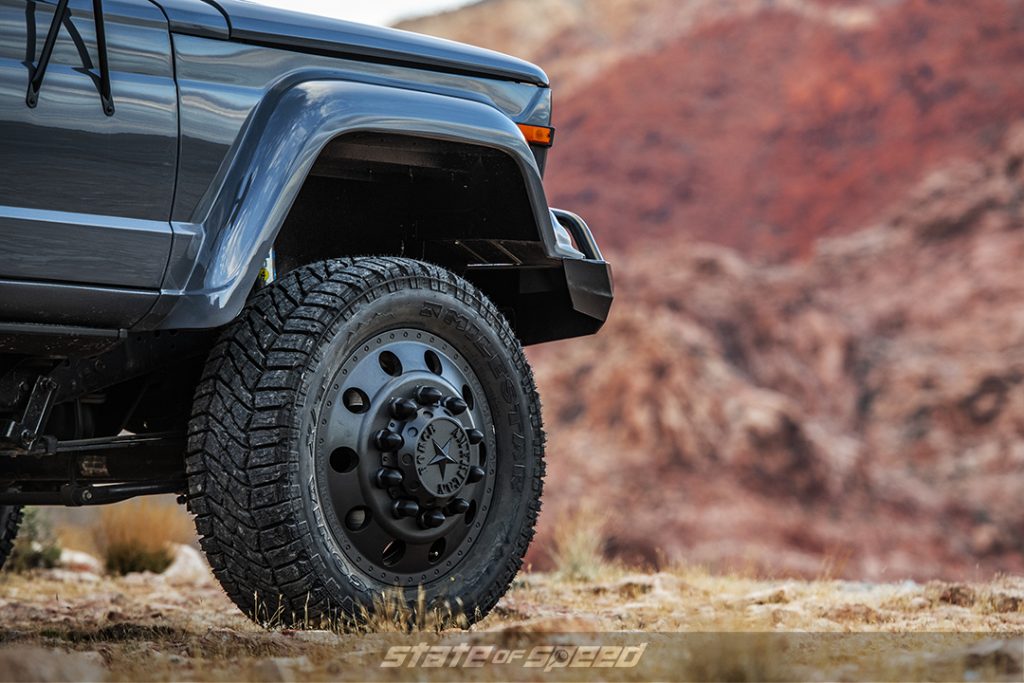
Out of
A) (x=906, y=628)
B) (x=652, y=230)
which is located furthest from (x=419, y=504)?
(x=652, y=230)

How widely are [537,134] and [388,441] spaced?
1.40 metres

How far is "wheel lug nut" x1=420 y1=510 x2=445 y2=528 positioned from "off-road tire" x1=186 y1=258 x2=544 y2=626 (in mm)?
199

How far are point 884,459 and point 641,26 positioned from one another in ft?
67.0

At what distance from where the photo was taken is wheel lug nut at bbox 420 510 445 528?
12.7 feet

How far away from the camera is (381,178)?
462 cm

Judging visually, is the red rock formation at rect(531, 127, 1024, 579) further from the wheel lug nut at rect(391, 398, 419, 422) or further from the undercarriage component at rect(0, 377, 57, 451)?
the undercarriage component at rect(0, 377, 57, 451)

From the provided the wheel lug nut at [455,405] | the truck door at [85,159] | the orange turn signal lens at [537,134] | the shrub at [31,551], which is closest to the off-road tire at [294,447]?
the wheel lug nut at [455,405]

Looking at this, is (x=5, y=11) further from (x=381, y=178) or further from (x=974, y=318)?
(x=974, y=318)

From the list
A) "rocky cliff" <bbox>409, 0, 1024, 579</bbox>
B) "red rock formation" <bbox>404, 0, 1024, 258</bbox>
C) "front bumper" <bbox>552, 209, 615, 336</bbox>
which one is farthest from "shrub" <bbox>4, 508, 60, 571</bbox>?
"red rock formation" <bbox>404, 0, 1024, 258</bbox>

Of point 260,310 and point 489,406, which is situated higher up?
point 260,310

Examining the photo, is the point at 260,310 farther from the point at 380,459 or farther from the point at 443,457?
the point at 443,457

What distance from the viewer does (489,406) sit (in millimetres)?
4242

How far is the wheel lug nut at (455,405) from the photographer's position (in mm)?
3953

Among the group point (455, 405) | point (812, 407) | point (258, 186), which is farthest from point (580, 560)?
point (812, 407)
